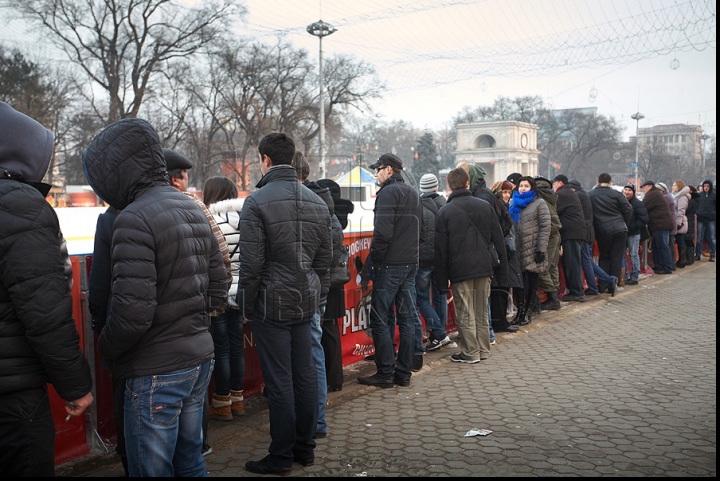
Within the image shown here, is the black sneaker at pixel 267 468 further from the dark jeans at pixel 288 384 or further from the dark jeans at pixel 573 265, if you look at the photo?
the dark jeans at pixel 573 265

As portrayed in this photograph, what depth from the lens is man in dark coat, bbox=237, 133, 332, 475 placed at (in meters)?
4.12

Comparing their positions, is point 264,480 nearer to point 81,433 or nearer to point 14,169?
point 81,433

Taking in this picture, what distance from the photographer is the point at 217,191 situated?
16.8 feet

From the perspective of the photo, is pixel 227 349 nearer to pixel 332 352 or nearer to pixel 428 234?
pixel 332 352

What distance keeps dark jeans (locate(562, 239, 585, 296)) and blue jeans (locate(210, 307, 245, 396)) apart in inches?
279

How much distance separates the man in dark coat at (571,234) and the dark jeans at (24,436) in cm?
877

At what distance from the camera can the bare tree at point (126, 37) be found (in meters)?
27.6

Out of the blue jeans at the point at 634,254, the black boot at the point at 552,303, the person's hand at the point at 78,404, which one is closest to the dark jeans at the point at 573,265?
the black boot at the point at 552,303

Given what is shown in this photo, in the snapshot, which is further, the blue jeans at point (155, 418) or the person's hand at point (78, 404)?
the blue jeans at point (155, 418)

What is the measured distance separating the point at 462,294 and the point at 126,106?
89.0 feet

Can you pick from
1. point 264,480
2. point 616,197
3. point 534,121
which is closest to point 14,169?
point 264,480

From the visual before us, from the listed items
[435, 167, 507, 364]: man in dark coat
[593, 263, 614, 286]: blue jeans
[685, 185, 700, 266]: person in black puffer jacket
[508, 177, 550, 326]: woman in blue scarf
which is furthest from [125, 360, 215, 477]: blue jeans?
[685, 185, 700, 266]: person in black puffer jacket

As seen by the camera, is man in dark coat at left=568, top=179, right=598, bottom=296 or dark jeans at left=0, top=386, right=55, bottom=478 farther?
man in dark coat at left=568, top=179, right=598, bottom=296

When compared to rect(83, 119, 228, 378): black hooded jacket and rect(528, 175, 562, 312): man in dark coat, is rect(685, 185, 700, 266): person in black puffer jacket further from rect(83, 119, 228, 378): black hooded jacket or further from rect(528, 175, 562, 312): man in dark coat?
rect(83, 119, 228, 378): black hooded jacket
